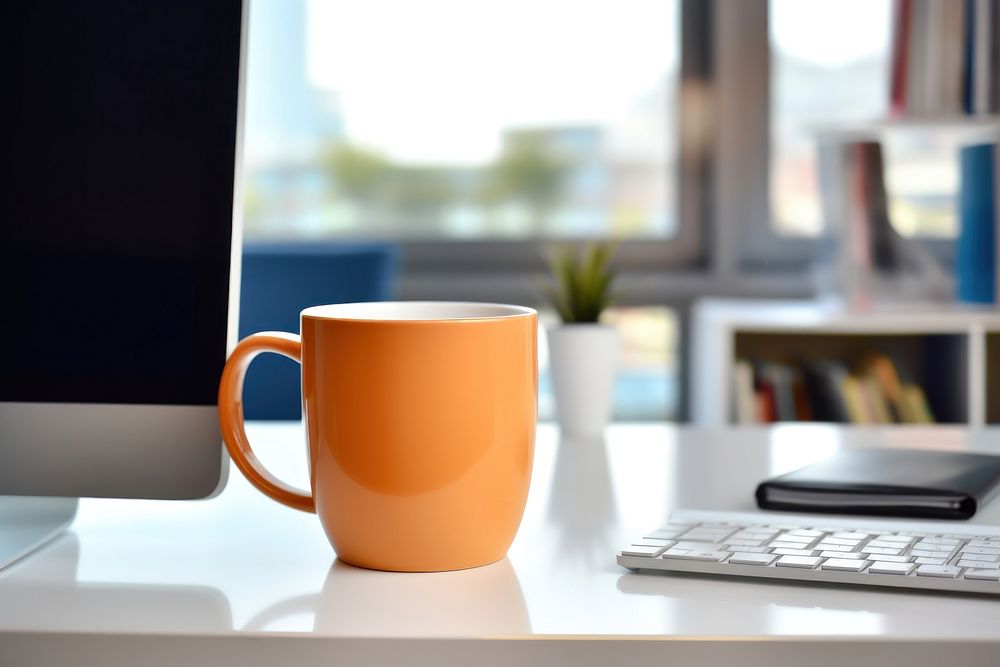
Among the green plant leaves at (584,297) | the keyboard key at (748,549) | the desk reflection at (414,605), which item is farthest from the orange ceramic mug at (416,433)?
the green plant leaves at (584,297)

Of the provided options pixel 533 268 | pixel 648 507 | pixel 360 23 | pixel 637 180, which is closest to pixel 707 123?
pixel 637 180

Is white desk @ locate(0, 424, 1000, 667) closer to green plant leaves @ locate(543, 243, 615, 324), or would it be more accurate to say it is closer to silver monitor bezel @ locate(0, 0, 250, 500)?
silver monitor bezel @ locate(0, 0, 250, 500)

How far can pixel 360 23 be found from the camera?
8.73 feet

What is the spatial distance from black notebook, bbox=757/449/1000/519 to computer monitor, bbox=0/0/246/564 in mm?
353

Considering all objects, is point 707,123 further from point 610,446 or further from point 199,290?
point 199,290

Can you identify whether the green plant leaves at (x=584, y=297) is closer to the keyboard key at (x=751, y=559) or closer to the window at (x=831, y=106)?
the keyboard key at (x=751, y=559)

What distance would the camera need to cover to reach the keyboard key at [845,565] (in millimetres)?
480

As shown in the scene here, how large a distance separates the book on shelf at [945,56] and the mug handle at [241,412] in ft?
6.38

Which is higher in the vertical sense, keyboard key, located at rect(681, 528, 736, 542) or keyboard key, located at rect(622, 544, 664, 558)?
keyboard key, located at rect(681, 528, 736, 542)

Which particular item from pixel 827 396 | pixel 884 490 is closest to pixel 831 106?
pixel 827 396

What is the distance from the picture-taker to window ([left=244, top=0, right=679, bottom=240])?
2627 mm

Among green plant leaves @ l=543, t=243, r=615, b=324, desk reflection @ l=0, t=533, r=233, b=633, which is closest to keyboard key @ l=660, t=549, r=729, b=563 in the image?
desk reflection @ l=0, t=533, r=233, b=633

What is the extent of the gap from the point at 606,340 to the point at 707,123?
1.73 metres

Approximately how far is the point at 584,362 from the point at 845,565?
1.79 ft
